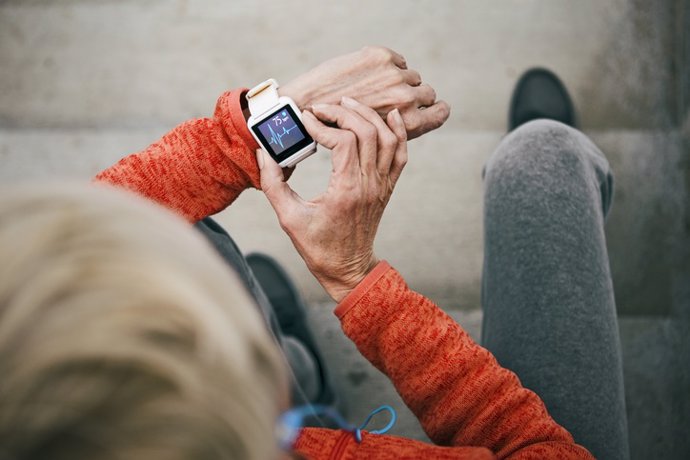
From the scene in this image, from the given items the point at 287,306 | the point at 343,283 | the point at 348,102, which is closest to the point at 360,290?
the point at 343,283

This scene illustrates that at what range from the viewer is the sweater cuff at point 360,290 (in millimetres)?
658

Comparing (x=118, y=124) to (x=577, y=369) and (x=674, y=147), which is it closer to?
(x=577, y=369)

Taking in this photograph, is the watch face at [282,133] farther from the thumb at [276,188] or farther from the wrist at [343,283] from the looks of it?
the wrist at [343,283]

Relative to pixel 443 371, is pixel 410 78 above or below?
above

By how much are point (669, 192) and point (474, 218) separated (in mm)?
460

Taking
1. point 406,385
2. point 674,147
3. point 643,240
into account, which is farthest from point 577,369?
point 674,147

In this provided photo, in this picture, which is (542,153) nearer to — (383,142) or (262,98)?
(383,142)

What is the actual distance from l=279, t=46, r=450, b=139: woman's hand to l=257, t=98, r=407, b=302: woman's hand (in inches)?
2.5

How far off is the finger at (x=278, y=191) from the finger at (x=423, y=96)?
0.77ft

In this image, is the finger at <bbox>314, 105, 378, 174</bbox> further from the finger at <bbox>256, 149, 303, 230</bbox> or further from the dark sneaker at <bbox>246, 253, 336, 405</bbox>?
the dark sneaker at <bbox>246, 253, 336, 405</bbox>

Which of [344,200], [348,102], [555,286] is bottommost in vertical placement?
[555,286]

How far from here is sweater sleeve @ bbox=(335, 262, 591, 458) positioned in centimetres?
64

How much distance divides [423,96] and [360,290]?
1.07 ft

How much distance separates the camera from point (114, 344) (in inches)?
11.2
